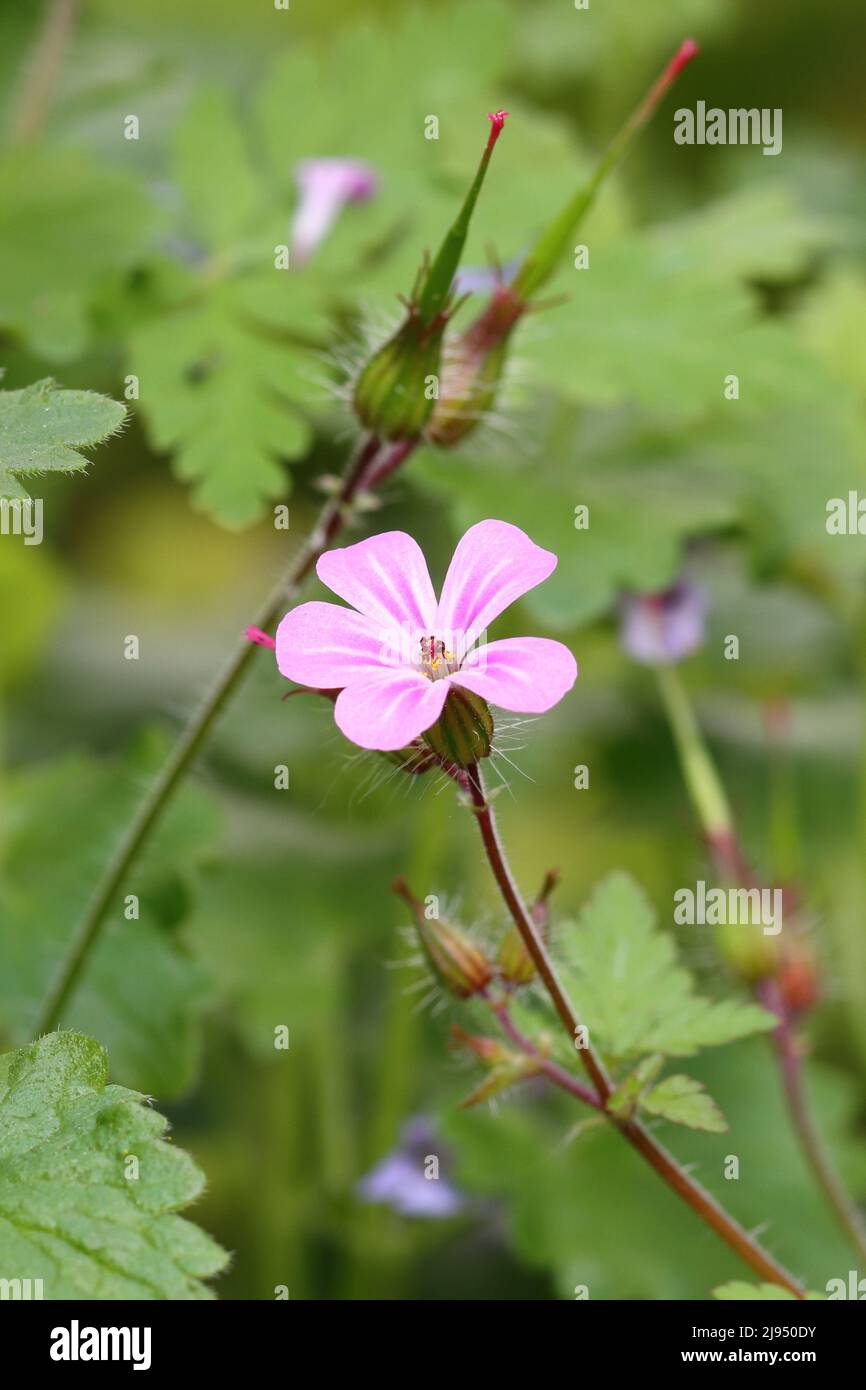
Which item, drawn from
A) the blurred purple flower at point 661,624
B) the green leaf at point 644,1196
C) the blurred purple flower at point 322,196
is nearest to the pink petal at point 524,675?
the green leaf at point 644,1196

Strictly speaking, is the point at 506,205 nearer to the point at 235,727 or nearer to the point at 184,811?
the point at 184,811

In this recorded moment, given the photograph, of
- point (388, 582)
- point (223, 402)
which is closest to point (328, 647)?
point (388, 582)

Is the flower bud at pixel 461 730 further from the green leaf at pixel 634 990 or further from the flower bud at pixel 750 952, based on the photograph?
the flower bud at pixel 750 952

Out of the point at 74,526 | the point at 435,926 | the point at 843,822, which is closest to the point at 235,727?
the point at 74,526

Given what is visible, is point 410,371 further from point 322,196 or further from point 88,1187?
point 322,196
